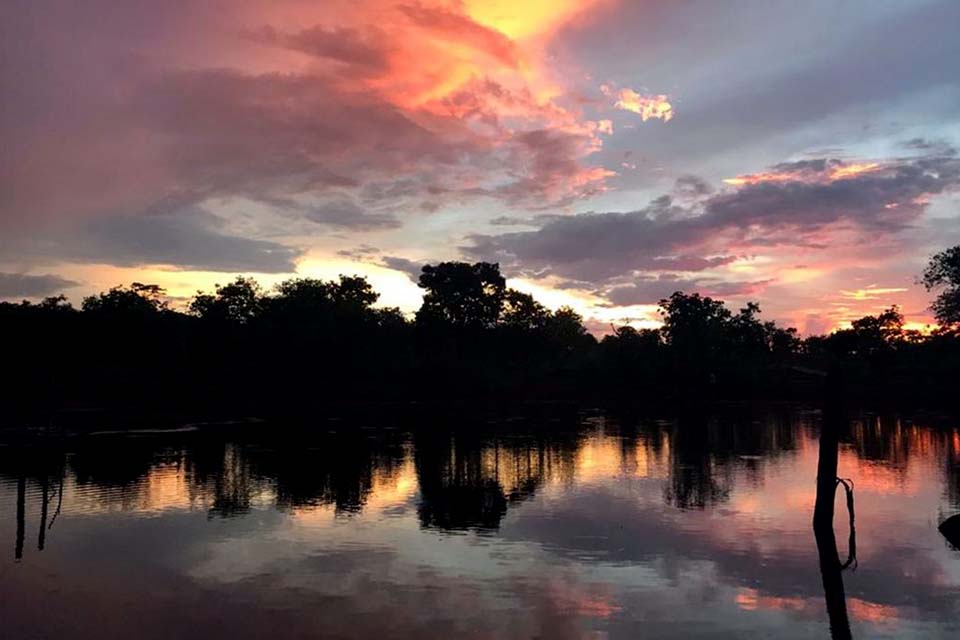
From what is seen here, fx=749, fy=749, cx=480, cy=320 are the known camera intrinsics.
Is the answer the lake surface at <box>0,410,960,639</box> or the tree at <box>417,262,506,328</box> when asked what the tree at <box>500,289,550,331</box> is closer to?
the tree at <box>417,262,506,328</box>

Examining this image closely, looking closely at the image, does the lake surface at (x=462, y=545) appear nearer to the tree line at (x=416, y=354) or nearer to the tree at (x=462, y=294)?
the tree line at (x=416, y=354)

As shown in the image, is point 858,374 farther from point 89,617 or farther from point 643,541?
point 89,617

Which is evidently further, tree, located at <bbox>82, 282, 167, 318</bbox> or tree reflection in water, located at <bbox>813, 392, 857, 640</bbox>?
tree, located at <bbox>82, 282, 167, 318</bbox>

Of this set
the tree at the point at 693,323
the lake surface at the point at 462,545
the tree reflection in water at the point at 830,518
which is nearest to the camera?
the lake surface at the point at 462,545

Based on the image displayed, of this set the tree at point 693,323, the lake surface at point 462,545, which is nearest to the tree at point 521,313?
the tree at point 693,323

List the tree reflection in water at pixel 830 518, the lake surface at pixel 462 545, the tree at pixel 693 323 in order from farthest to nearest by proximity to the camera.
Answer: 1. the tree at pixel 693 323
2. the tree reflection in water at pixel 830 518
3. the lake surface at pixel 462 545

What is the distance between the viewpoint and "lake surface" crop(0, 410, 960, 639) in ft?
40.3

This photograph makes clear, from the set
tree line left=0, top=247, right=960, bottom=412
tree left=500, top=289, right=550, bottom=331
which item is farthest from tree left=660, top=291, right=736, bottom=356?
tree left=500, top=289, right=550, bottom=331

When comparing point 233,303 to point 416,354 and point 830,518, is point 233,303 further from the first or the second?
point 830,518

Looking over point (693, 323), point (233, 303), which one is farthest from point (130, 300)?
point (693, 323)

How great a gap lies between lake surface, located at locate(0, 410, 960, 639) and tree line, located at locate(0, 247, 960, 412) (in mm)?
36414

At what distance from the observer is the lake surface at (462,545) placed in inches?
483

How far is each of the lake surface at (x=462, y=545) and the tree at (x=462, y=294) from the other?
236ft

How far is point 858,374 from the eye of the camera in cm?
8562
